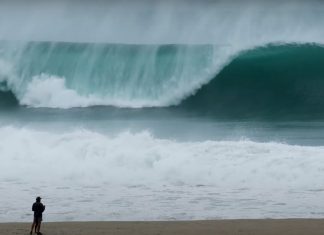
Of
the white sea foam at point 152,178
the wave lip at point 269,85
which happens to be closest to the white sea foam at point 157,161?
the white sea foam at point 152,178

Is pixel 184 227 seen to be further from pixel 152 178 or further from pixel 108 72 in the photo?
pixel 108 72

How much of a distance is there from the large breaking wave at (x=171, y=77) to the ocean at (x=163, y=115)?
0.04 m

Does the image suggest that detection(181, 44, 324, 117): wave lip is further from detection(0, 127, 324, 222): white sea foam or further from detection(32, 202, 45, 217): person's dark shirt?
detection(32, 202, 45, 217): person's dark shirt

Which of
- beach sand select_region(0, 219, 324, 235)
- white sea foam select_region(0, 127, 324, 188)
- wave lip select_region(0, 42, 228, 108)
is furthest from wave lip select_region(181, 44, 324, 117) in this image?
beach sand select_region(0, 219, 324, 235)

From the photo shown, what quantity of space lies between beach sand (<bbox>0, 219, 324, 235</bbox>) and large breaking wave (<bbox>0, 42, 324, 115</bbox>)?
32.0 feet

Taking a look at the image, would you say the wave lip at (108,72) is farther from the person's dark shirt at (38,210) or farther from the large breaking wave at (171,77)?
the person's dark shirt at (38,210)

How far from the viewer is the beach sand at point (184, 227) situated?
1027 centimetres

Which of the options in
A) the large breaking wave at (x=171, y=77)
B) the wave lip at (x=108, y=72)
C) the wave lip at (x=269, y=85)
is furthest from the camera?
the wave lip at (x=108, y=72)

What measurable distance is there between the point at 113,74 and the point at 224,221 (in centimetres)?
1157

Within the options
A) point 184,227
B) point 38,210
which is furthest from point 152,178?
point 38,210

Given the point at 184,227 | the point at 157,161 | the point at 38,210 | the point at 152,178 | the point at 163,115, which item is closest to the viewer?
the point at 38,210

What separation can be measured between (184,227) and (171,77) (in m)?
→ 11.3

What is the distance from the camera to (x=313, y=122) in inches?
765

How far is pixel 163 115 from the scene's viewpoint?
20375mm
